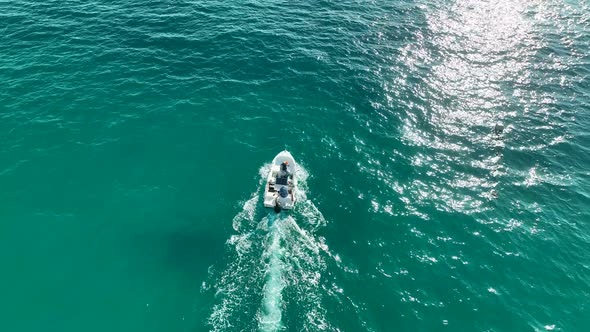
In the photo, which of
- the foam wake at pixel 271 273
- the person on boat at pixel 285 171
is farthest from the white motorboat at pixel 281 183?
the foam wake at pixel 271 273

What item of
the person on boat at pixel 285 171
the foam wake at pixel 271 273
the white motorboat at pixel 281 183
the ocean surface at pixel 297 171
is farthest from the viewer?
the person on boat at pixel 285 171

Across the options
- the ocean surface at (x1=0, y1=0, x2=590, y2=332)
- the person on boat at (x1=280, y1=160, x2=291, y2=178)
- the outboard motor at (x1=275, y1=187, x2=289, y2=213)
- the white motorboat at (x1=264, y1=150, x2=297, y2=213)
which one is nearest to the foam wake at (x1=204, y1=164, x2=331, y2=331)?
the ocean surface at (x1=0, y1=0, x2=590, y2=332)

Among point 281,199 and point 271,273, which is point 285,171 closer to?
point 281,199

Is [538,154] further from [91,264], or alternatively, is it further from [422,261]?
[91,264]

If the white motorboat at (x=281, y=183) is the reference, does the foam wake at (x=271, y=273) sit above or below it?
below

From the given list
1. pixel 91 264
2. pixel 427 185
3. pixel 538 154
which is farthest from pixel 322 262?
pixel 538 154

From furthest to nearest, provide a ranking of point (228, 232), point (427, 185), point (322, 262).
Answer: point (427, 185)
point (228, 232)
point (322, 262)

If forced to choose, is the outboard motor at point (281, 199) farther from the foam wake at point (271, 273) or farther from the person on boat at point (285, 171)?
the person on boat at point (285, 171)
